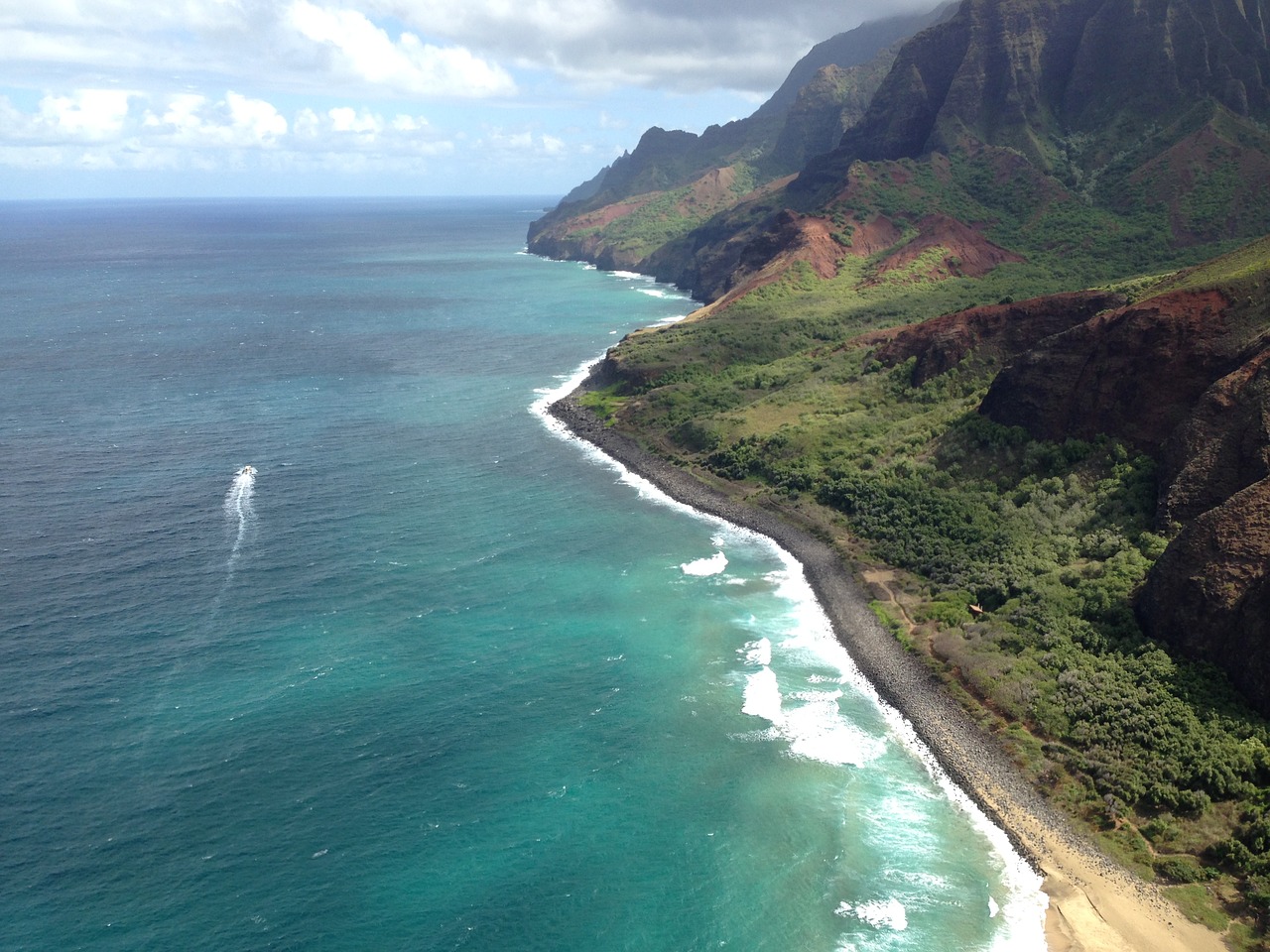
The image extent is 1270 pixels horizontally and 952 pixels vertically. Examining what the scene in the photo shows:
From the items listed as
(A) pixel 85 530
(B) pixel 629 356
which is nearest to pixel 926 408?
(B) pixel 629 356

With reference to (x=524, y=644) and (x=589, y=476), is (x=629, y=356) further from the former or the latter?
(x=524, y=644)

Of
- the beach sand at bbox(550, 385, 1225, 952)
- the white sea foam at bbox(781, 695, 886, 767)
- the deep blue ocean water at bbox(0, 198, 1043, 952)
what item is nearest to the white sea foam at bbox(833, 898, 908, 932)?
the deep blue ocean water at bbox(0, 198, 1043, 952)

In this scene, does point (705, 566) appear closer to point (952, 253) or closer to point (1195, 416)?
point (1195, 416)

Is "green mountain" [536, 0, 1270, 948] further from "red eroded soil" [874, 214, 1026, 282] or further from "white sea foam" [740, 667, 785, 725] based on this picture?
"red eroded soil" [874, 214, 1026, 282]

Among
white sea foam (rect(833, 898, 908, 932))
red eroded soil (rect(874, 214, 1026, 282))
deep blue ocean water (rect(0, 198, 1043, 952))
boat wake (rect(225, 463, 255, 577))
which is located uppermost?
red eroded soil (rect(874, 214, 1026, 282))

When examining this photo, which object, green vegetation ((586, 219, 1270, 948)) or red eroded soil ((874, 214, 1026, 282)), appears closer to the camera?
green vegetation ((586, 219, 1270, 948))

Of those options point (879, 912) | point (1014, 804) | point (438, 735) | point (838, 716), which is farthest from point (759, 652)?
point (879, 912)

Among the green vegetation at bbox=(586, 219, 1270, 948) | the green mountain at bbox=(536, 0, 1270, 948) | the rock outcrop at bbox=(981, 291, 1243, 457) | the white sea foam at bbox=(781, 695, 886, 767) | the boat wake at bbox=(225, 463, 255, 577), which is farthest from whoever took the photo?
the boat wake at bbox=(225, 463, 255, 577)
